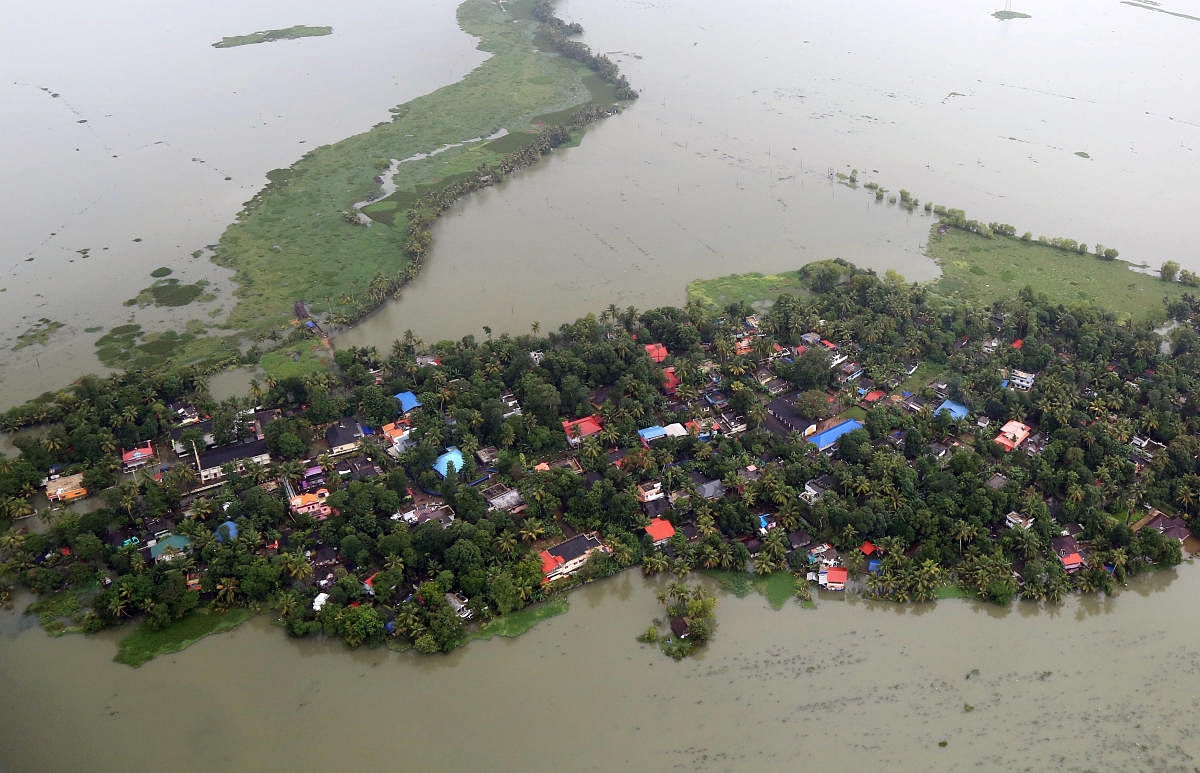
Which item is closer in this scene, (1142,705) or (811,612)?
(1142,705)

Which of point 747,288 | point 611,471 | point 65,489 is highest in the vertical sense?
point 747,288

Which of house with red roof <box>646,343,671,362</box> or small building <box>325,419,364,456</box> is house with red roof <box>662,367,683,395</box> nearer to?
house with red roof <box>646,343,671,362</box>

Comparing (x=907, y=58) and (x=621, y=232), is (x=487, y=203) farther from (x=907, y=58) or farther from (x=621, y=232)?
(x=907, y=58)

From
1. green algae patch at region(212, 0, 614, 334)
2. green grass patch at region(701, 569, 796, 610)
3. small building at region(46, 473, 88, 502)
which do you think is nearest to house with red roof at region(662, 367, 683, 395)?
green grass patch at region(701, 569, 796, 610)

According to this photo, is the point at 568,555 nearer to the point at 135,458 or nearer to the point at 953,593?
the point at 953,593

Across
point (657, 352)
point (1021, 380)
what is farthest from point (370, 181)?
point (1021, 380)

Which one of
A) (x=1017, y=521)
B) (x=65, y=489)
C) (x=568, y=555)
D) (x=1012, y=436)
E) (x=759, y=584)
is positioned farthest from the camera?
(x=1012, y=436)

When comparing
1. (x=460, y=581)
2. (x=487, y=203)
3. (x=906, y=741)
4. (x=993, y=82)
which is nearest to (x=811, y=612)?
(x=906, y=741)
